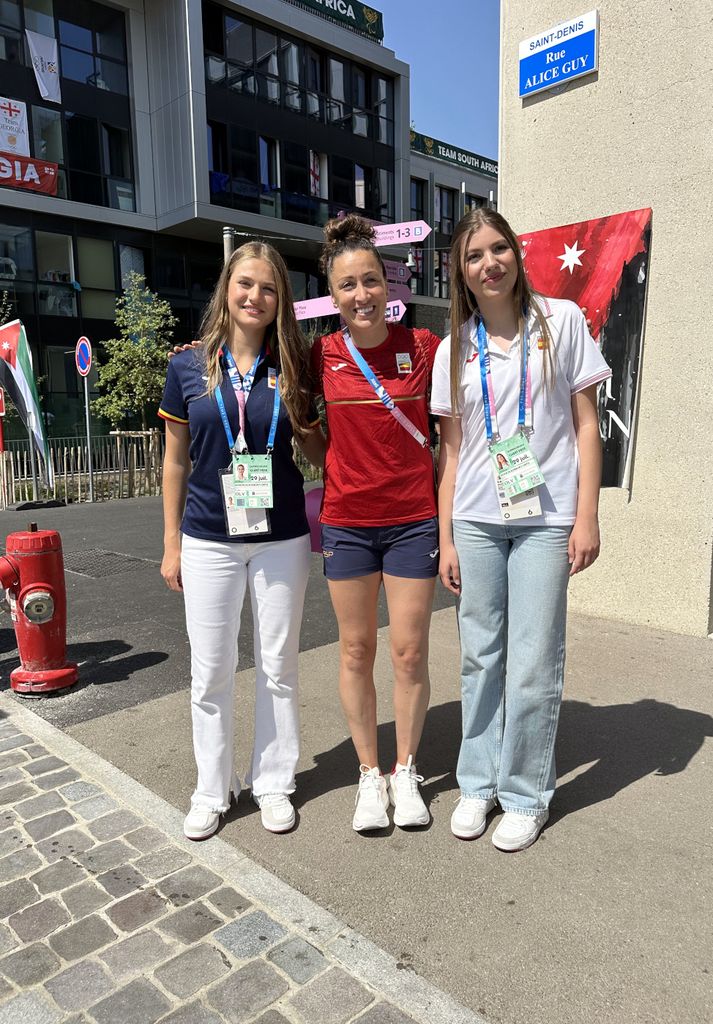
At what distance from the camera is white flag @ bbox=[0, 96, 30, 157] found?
62.6 ft

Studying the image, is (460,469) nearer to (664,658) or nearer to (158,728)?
(158,728)

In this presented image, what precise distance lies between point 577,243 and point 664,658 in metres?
2.76

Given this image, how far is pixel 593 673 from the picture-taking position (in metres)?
4.31

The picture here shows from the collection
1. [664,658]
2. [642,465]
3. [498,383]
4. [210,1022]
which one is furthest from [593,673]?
[210,1022]

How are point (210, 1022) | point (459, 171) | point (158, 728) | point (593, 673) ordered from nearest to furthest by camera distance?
point (210, 1022), point (158, 728), point (593, 673), point (459, 171)

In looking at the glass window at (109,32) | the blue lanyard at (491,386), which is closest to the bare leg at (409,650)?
the blue lanyard at (491,386)

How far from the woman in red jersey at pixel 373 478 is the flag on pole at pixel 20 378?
29.3 feet

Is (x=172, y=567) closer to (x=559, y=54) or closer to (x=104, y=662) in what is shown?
(x=104, y=662)

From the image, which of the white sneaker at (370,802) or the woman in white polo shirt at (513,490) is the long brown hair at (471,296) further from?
the white sneaker at (370,802)

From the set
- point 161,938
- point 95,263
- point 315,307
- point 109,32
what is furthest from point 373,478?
point 109,32

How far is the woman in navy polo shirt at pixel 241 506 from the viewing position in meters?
2.68

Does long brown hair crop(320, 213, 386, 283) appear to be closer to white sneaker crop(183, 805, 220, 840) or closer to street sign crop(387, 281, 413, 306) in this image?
white sneaker crop(183, 805, 220, 840)

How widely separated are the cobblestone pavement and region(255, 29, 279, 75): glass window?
80.6 ft

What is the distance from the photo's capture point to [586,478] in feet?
8.46
